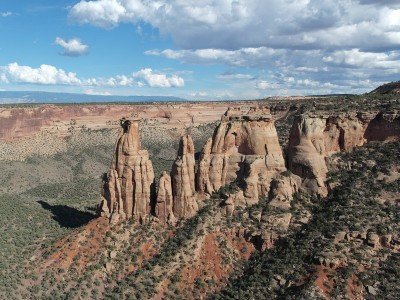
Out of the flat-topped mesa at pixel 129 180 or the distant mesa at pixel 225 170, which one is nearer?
the distant mesa at pixel 225 170

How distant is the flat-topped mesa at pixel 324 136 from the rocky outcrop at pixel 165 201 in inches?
582

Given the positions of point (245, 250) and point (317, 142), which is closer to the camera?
point (245, 250)

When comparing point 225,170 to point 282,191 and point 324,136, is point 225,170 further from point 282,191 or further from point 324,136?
point 324,136

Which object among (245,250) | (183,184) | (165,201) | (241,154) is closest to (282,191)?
(241,154)

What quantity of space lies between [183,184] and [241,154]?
793 centimetres

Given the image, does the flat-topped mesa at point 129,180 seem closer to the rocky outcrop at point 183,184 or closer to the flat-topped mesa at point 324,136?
the rocky outcrop at point 183,184

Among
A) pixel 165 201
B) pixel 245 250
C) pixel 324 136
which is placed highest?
pixel 324 136

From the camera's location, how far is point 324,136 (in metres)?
52.4

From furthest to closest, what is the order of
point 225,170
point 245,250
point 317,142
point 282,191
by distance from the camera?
point 317,142
point 225,170
point 282,191
point 245,250

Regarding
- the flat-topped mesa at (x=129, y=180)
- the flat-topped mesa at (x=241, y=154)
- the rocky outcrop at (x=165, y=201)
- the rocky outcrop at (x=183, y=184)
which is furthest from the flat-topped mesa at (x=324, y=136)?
the flat-topped mesa at (x=129, y=180)

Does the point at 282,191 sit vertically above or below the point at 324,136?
below

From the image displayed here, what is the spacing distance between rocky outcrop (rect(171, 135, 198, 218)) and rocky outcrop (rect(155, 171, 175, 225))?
0.66 metres

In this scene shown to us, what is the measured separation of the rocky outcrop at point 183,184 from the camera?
49156mm

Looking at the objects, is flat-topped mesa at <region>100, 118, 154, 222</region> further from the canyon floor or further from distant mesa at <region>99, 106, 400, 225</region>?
the canyon floor
